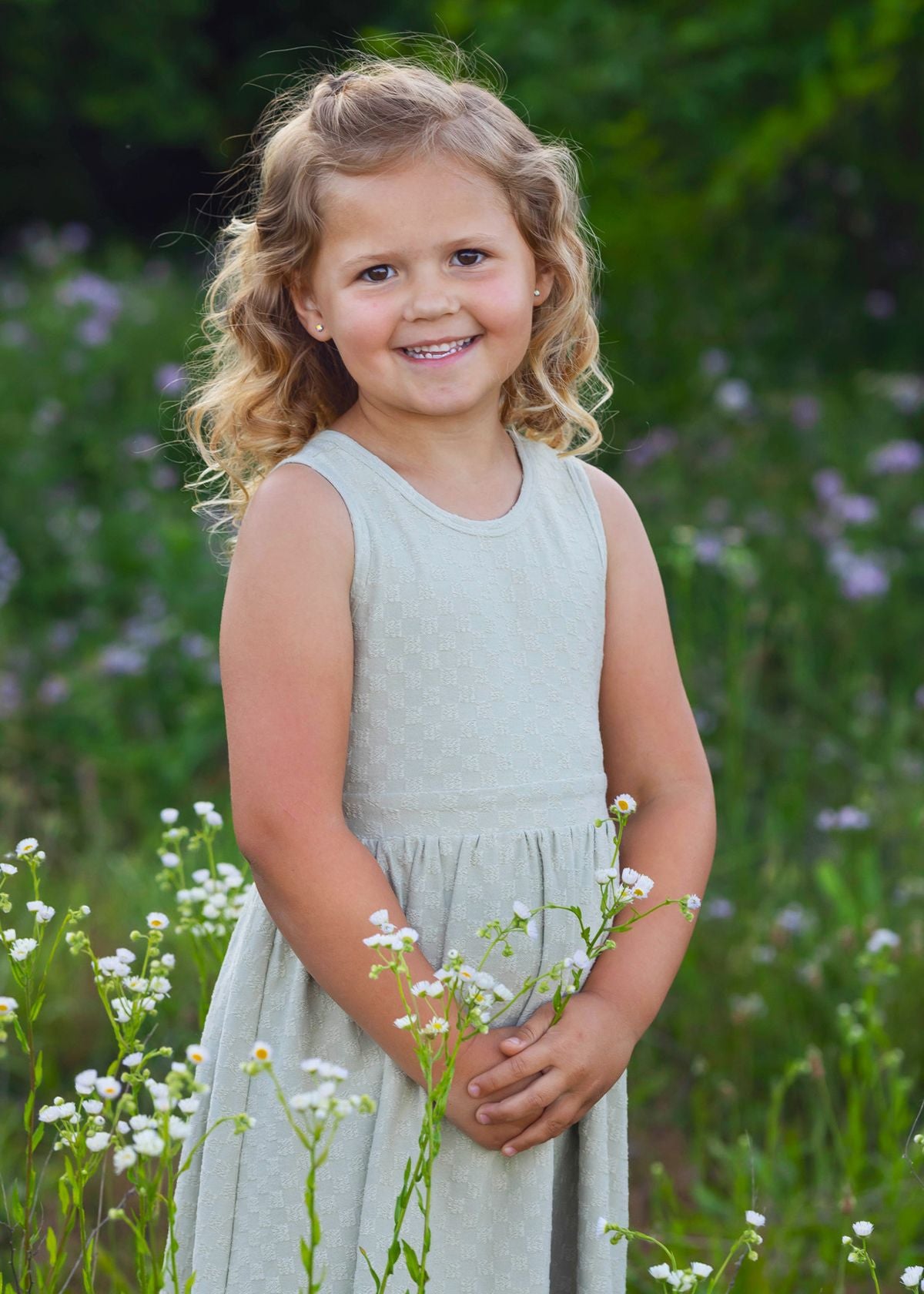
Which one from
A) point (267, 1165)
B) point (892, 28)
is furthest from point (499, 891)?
point (892, 28)

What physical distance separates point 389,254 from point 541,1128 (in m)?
0.91

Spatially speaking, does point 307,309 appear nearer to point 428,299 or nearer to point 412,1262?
point 428,299

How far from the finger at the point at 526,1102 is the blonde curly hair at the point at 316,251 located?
76cm

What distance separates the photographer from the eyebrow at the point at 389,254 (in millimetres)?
1588

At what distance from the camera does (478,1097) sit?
58.0 inches

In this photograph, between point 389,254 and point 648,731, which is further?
point 648,731

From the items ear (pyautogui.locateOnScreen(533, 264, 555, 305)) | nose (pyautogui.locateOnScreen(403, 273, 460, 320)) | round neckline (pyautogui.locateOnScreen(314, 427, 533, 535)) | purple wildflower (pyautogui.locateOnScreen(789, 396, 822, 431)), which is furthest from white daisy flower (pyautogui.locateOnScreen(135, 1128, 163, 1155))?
purple wildflower (pyautogui.locateOnScreen(789, 396, 822, 431))

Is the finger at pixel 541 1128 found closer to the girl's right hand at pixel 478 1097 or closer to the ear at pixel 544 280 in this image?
the girl's right hand at pixel 478 1097

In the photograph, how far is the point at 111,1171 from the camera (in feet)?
8.09

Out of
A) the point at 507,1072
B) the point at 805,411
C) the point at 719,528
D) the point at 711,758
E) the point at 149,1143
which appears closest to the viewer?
the point at 149,1143

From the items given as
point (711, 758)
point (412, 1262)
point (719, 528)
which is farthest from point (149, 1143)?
point (719, 528)

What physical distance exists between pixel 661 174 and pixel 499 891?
4.48m

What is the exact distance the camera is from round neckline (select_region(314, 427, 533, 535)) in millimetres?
1640

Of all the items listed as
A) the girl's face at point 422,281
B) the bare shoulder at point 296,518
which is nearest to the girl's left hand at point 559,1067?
the bare shoulder at point 296,518
